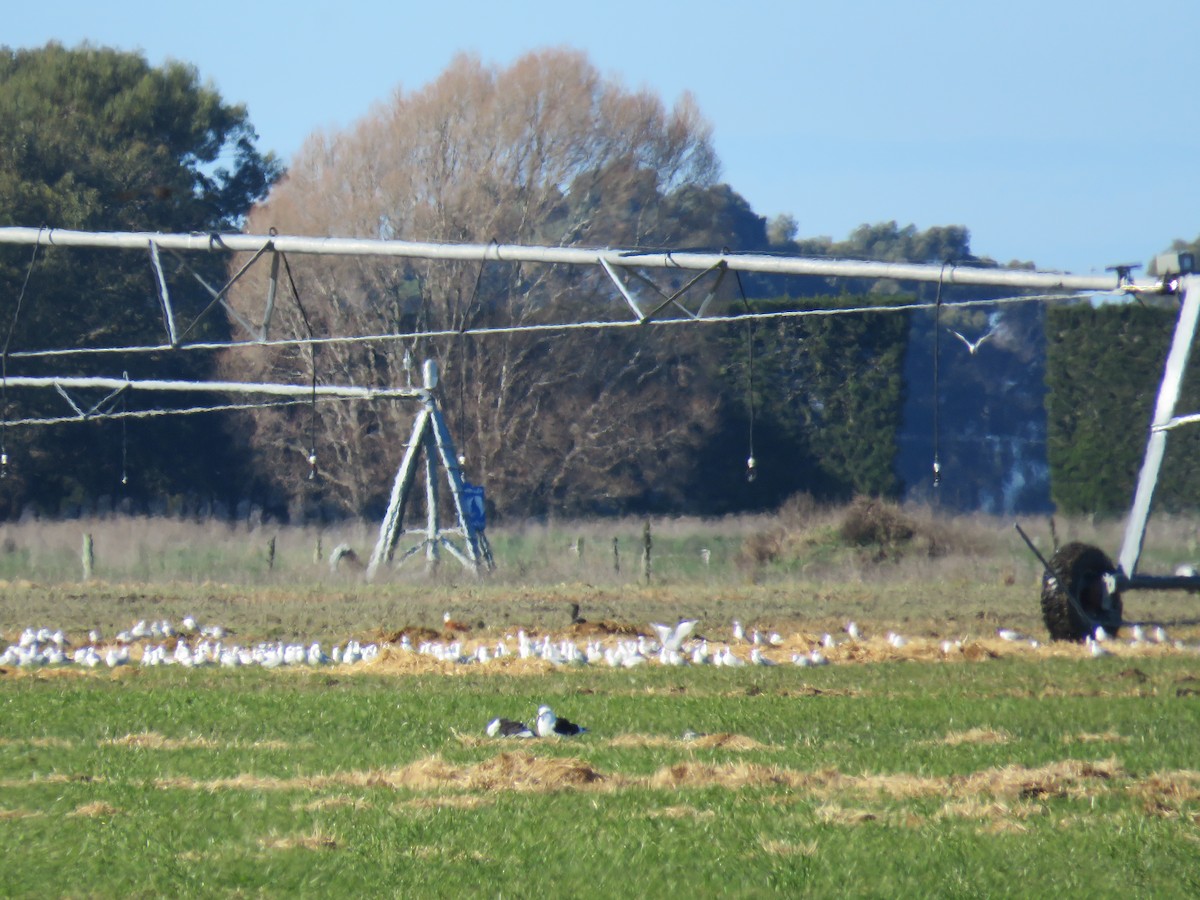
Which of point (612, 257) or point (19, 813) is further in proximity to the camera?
point (612, 257)

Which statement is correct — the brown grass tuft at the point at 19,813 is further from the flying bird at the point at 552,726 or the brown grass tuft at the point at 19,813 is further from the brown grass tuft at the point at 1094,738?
the brown grass tuft at the point at 1094,738

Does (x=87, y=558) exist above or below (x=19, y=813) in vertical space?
below

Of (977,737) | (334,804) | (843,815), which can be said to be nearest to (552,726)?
(977,737)

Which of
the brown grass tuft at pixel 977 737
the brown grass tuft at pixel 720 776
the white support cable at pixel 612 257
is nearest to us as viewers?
the brown grass tuft at pixel 720 776

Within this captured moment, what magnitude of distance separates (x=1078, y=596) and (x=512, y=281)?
2970cm

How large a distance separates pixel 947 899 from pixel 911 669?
9872 mm

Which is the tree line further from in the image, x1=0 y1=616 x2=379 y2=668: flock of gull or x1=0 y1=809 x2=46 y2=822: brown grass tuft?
x1=0 y1=809 x2=46 y2=822: brown grass tuft

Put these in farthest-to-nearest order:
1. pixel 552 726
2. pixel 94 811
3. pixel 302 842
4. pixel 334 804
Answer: pixel 552 726, pixel 334 804, pixel 94 811, pixel 302 842

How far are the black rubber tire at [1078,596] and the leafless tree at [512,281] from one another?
2703 cm

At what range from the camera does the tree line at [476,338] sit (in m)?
46.0

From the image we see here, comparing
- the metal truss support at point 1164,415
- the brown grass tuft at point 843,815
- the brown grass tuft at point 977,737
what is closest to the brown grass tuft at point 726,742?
the brown grass tuft at point 977,737

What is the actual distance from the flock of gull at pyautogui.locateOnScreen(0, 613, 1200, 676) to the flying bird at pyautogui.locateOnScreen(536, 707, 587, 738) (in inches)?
200

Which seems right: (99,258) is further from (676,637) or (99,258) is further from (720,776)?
(720,776)

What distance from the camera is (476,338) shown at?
154 ft
